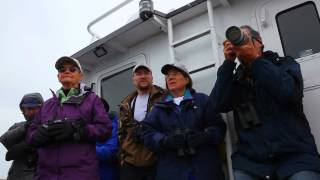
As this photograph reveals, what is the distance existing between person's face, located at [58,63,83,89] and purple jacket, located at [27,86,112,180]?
14 cm

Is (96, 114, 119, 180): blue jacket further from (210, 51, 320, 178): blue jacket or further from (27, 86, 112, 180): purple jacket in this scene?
(210, 51, 320, 178): blue jacket

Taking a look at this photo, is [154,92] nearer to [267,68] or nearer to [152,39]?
[152,39]

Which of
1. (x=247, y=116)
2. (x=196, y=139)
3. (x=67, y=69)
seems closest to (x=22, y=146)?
(x=67, y=69)

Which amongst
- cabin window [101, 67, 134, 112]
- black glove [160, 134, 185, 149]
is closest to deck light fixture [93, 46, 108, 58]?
cabin window [101, 67, 134, 112]

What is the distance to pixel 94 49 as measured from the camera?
14.8 ft

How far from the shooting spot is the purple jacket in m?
2.51

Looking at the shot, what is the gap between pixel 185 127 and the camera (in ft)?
8.96

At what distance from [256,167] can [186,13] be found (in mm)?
2119

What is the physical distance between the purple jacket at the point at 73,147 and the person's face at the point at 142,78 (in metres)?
0.64

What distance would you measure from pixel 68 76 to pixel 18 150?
942 mm

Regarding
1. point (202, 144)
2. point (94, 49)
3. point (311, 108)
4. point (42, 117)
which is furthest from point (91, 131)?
point (94, 49)

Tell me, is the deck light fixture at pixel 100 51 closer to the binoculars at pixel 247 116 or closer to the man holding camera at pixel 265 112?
the man holding camera at pixel 265 112

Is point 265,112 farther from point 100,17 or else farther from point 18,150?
point 100,17

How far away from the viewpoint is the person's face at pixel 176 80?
9.95ft
